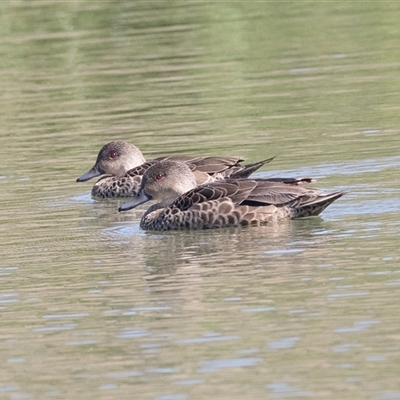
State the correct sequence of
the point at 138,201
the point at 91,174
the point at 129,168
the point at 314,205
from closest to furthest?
1. the point at 314,205
2. the point at 138,201
3. the point at 91,174
4. the point at 129,168

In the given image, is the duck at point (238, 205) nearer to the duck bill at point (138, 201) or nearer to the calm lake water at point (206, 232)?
the calm lake water at point (206, 232)

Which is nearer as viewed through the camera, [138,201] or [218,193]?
[218,193]

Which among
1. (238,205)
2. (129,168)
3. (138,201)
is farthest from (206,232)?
(129,168)

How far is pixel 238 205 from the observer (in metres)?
13.2

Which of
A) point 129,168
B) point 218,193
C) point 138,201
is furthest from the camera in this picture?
point 129,168

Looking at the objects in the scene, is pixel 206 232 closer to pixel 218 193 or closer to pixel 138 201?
pixel 218 193

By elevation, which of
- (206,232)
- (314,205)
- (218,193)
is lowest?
(206,232)

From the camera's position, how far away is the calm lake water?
8.86m

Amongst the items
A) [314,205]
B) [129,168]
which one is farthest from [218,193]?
[129,168]

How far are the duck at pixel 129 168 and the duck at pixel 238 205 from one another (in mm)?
1399

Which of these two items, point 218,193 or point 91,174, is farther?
point 91,174

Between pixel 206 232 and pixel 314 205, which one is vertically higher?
pixel 314 205

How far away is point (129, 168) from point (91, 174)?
0.68 metres

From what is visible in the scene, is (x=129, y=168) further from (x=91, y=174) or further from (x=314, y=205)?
(x=314, y=205)
